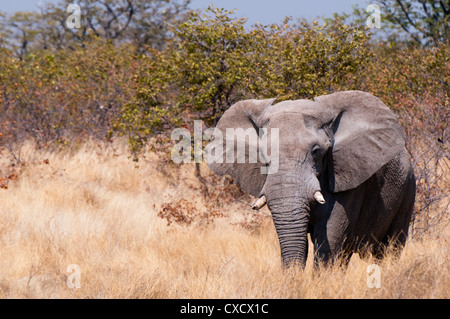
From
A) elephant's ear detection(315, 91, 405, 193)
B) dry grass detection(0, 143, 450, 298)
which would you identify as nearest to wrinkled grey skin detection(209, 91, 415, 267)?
elephant's ear detection(315, 91, 405, 193)

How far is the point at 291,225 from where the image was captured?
5215 millimetres

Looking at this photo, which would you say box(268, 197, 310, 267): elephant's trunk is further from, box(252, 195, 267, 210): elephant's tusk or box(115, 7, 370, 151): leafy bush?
box(115, 7, 370, 151): leafy bush

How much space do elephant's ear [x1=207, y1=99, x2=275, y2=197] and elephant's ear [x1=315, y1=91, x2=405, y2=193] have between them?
1.88ft

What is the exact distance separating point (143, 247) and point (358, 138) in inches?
122

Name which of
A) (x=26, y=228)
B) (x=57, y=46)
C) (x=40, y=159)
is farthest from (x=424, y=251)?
(x=57, y=46)

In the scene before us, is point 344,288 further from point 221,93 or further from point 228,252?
point 221,93

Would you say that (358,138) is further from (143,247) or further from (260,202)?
(143,247)

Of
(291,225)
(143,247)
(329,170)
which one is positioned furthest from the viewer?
(143,247)

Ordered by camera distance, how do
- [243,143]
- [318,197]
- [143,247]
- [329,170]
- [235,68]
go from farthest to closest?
[235,68], [143,247], [243,143], [329,170], [318,197]

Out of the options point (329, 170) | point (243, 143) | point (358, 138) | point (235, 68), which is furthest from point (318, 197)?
point (235, 68)

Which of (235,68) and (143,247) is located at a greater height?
(235,68)

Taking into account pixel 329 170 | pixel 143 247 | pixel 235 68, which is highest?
pixel 235 68

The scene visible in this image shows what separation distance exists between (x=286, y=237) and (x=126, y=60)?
10.5m

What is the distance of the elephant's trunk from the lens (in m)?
5.14
